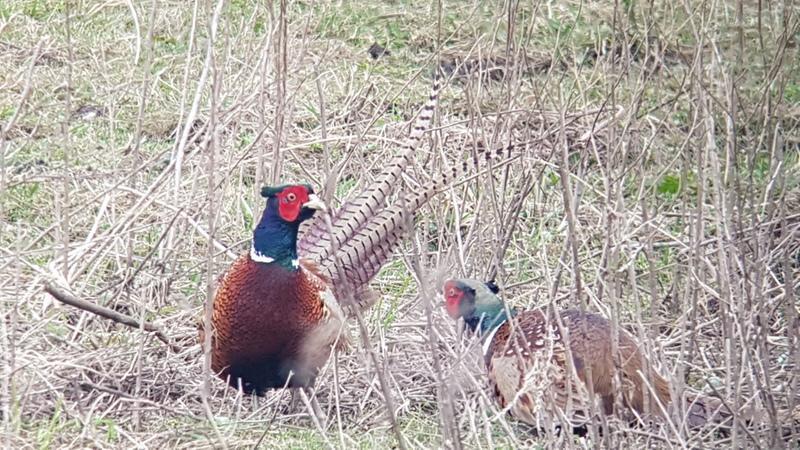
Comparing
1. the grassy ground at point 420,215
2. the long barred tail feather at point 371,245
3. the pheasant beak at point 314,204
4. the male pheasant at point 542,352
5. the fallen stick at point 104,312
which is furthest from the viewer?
the long barred tail feather at point 371,245

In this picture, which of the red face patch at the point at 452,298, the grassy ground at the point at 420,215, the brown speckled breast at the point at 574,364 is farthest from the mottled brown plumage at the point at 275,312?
the brown speckled breast at the point at 574,364

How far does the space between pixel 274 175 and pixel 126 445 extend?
1.21 m

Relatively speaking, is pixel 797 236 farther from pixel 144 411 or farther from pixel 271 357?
pixel 144 411

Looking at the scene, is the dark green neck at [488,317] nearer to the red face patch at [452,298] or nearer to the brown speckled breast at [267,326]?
the red face patch at [452,298]

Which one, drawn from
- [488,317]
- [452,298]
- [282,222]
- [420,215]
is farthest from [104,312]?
[420,215]

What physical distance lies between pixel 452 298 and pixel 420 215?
112cm

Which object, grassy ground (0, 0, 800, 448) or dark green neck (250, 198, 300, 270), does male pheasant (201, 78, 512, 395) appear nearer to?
dark green neck (250, 198, 300, 270)

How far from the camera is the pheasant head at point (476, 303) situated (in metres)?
4.17

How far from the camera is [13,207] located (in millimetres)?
5199

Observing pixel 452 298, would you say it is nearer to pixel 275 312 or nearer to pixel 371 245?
pixel 371 245

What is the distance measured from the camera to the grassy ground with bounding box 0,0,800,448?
3.23 m

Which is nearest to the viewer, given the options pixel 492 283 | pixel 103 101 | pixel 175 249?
pixel 492 283

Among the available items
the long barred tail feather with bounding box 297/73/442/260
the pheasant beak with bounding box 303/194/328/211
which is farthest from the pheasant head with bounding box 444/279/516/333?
the pheasant beak with bounding box 303/194/328/211

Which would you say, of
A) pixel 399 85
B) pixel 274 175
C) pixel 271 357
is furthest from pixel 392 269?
pixel 399 85
